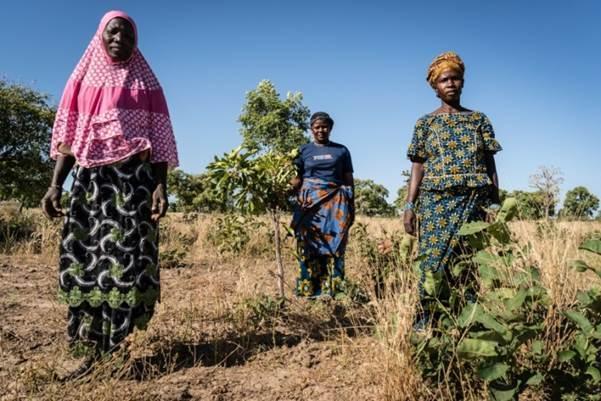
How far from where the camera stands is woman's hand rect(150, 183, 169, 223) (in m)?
2.55

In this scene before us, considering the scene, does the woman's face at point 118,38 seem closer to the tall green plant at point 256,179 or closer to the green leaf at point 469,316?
the tall green plant at point 256,179

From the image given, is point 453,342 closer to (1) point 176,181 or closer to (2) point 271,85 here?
(2) point 271,85

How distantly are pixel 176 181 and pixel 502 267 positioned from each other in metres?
31.3

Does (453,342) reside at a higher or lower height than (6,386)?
higher

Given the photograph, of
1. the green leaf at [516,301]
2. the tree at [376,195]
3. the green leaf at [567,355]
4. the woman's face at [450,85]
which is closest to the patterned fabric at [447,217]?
the woman's face at [450,85]

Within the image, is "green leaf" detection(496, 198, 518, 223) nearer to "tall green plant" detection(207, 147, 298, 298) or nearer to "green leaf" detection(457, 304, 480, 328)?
"green leaf" detection(457, 304, 480, 328)

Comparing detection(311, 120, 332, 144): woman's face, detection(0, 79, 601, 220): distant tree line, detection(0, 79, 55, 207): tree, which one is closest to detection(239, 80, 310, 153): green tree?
detection(0, 79, 601, 220): distant tree line

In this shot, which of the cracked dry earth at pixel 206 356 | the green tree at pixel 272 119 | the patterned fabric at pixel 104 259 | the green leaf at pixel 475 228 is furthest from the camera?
the green tree at pixel 272 119

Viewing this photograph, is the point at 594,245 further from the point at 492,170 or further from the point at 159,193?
the point at 159,193

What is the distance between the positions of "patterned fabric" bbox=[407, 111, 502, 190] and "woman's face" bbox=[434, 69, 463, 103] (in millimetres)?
105

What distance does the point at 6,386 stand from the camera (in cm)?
221

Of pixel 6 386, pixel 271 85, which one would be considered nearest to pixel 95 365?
pixel 6 386

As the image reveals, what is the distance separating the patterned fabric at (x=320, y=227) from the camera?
4.34 m

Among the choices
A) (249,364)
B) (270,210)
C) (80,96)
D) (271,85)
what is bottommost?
(249,364)
